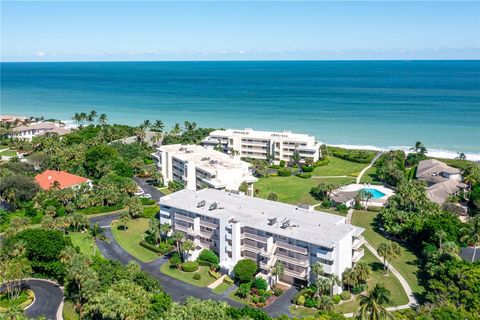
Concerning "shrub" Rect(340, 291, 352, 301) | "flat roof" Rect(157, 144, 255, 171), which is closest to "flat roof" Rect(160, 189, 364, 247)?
"shrub" Rect(340, 291, 352, 301)

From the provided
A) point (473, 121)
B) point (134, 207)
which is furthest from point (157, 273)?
point (473, 121)

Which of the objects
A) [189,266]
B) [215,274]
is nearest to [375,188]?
[215,274]

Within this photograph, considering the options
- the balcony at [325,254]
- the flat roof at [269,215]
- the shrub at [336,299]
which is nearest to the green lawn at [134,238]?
the flat roof at [269,215]

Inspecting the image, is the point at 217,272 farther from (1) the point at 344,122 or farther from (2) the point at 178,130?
(1) the point at 344,122

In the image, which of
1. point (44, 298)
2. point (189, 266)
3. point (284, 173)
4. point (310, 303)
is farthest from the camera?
point (284, 173)

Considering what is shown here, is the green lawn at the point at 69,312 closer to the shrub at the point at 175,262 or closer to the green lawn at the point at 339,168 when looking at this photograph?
the shrub at the point at 175,262

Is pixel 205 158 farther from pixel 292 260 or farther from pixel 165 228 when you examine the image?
pixel 292 260

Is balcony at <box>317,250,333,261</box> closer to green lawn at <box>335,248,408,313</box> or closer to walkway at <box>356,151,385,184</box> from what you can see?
green lawn at <box>335,248,408,313</box>
